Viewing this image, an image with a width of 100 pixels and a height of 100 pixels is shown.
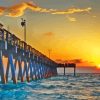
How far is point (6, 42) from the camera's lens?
110 ft

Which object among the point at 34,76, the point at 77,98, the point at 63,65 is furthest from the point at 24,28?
the point at 63,65

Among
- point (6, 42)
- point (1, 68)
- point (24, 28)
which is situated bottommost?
point (1, 68)

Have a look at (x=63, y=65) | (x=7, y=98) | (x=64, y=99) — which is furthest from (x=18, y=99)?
(x=63, y=65)

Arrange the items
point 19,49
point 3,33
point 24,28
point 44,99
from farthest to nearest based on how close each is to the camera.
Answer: point 24,28
point 19,49
point 3,33
point 44,99

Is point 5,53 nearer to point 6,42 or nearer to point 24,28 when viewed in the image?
point 6,42

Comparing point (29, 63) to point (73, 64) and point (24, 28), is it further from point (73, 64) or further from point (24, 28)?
point (73, 64)

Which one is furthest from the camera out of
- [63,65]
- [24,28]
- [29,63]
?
[63,65]

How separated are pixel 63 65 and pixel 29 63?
81.2 meters

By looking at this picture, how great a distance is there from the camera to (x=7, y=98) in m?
23.6

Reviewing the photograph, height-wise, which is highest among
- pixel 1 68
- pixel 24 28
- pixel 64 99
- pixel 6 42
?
pixel 24 28

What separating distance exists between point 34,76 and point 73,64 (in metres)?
79.0

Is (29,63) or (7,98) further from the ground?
(29,63)

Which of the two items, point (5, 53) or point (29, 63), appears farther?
point (29, 63)

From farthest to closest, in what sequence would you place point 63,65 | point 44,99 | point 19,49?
1. point 63,65
2. point 19,49
3. point 44,99
